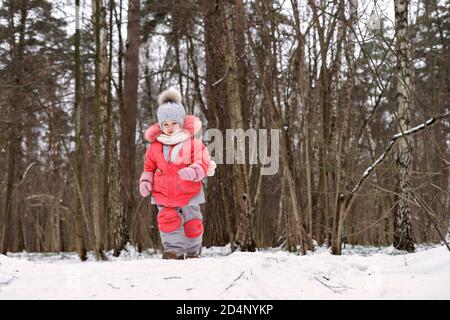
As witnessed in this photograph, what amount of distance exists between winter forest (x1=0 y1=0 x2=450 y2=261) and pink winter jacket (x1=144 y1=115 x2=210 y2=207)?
4.17 ft

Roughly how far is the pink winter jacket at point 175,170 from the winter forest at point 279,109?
1.27 metres

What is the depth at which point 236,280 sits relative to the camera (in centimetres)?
259

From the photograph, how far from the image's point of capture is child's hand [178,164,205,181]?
411cm

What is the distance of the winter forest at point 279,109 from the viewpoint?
475cm

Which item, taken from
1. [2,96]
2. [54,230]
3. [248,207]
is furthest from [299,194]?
[54,230]

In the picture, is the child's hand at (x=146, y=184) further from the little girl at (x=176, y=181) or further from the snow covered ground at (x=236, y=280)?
the snow covered ground at (x=236, y=280)

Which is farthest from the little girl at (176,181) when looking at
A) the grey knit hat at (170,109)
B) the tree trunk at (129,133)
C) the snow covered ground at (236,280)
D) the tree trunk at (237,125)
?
the tree trunk at (129,133)

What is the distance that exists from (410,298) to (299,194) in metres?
4.04

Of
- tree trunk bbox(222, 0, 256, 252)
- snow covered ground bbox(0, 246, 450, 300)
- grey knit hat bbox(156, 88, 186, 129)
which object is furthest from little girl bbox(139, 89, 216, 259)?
tree trunk bbox(222, 0, 256, 252)

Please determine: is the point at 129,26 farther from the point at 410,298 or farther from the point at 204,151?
the point at 410,298

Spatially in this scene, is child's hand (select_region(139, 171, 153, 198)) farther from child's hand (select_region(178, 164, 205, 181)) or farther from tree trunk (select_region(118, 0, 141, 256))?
tree trunk (select_region(118, 0, 141, 256))

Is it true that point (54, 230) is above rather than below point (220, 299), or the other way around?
below

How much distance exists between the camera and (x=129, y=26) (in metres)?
9.76
